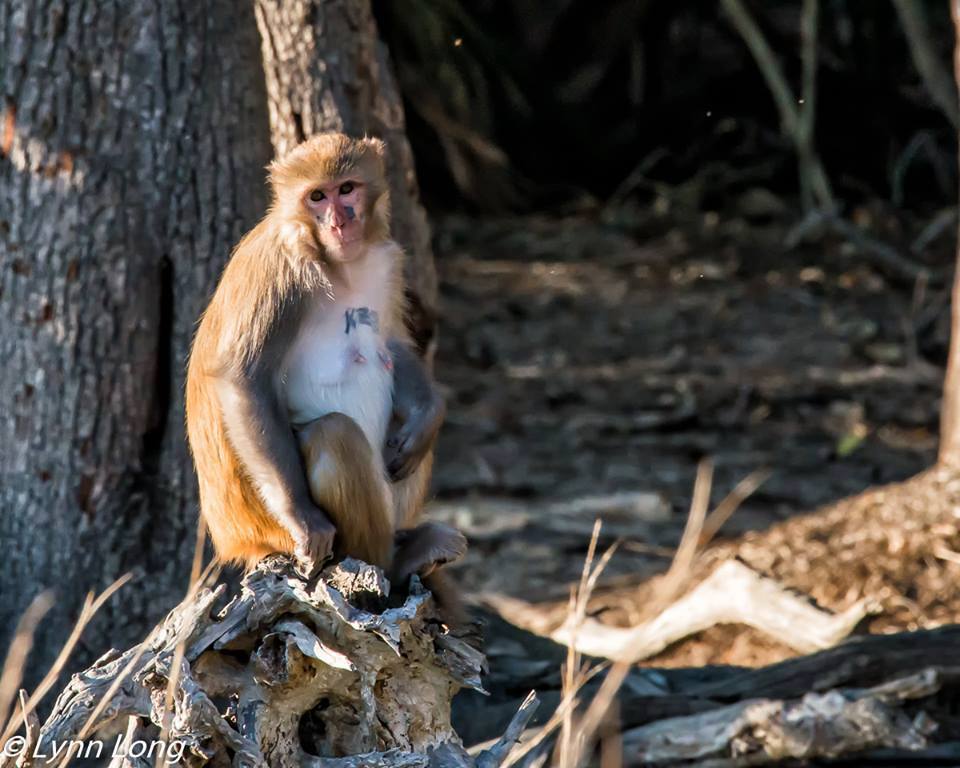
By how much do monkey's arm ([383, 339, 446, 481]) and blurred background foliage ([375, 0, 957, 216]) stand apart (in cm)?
775

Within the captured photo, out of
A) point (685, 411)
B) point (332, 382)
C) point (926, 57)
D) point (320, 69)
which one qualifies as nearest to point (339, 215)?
point (332, 382)

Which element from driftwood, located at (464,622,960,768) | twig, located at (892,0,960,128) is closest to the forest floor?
driftwood, located at (464,622,960,768)

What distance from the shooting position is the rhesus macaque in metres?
4.16

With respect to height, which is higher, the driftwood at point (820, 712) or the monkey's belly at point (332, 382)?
the monkey's belly at point (332, 382)

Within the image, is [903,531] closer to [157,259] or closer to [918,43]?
[157,259]

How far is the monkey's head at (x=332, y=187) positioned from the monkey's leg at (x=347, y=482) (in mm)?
482

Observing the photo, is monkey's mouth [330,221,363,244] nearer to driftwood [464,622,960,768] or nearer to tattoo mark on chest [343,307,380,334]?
tattoo mark on chest [343,307,380,334]

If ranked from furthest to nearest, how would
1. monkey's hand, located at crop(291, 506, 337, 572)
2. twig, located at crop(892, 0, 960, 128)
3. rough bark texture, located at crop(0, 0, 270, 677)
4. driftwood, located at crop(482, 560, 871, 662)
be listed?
1. twig, located at crop(892, 0, 960, 128)
2. driftwood, located at crop(482, 560, 871, 662)
3. rough bark texture, located at crop(0, 0, 270, 677)
4. monkey's hand, located at crop(291, 506, 337, 572)

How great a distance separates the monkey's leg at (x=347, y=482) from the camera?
4148 millimetres

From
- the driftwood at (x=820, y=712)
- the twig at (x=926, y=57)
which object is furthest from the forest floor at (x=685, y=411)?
the twig at (x=926, y=57)

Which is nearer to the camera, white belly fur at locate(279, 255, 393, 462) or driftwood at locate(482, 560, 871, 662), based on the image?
white belly fur at locate(279, 255, 393, 462)

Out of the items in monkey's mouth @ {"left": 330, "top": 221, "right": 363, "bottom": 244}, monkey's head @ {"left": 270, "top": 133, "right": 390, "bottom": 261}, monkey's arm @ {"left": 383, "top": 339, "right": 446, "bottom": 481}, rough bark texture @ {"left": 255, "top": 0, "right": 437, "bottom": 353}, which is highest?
rough bark texture @ {"left": 255, "top": 0, "right": 437, "bottom": 353}

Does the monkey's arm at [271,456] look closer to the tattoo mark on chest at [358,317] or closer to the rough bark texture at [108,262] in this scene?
the tattoo mark on chest at [358,317]

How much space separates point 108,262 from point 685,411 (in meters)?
5.04
